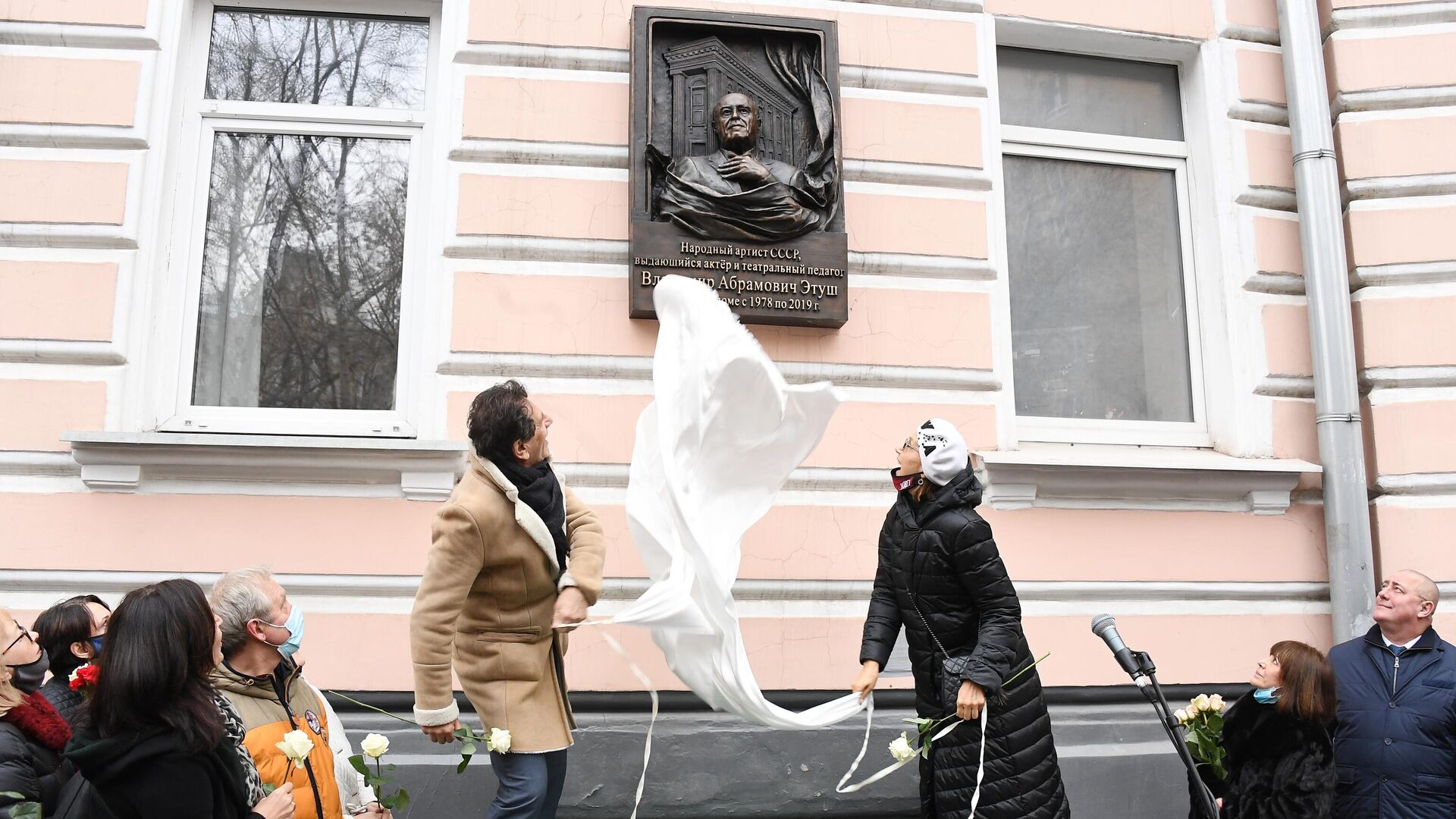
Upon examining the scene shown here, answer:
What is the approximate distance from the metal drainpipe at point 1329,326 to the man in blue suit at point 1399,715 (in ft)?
3.19

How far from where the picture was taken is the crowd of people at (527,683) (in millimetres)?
2162

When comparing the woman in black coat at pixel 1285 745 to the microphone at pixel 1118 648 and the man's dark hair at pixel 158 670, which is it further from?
the man's dark hair at pixel 158 670

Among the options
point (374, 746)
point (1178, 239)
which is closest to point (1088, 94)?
point (1178, 239)

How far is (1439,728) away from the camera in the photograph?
3664 millimetres

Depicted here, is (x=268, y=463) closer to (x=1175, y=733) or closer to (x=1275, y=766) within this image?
(x=1175, y=733)

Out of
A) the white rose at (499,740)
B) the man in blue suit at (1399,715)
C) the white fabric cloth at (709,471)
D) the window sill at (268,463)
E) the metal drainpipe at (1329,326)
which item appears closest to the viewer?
the white fabric cloth at (709,471)

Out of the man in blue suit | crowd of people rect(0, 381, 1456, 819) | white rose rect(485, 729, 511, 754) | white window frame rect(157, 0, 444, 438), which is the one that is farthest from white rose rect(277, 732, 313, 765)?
the man in blue suit

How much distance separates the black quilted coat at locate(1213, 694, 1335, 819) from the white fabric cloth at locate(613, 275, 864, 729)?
151 cm

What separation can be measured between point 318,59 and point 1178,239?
4.40m

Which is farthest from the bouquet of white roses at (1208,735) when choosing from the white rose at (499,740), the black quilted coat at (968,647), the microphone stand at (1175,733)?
the white rose at (499,740)

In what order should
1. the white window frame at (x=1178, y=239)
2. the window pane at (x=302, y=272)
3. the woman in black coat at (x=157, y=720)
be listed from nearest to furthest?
the woman in black coat at (x=157, y=720)
the window pane at (x=302, y=272)
the white window frame at (x=1178, y=239)

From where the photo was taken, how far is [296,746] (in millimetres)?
2496

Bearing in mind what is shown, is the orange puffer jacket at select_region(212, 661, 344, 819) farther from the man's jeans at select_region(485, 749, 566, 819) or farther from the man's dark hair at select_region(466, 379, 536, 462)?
the man's dark hair at select_region(466, 379, 536, 462)

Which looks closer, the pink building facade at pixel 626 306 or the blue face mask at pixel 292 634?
the blue face mask at pixel 292 634
